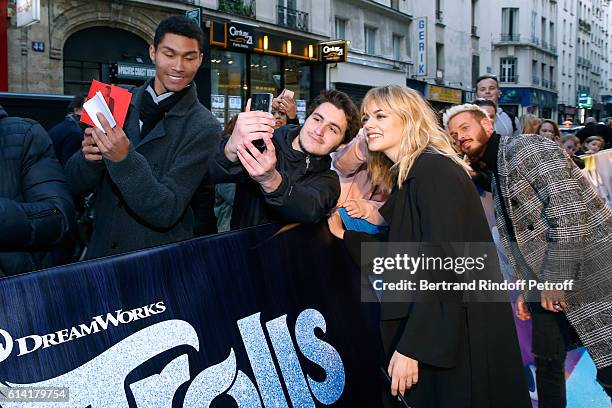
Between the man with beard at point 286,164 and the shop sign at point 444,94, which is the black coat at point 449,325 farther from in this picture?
the shop sign at point 444,94

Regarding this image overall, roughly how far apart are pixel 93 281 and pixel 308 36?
18.2 meters

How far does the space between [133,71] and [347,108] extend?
1178 cm

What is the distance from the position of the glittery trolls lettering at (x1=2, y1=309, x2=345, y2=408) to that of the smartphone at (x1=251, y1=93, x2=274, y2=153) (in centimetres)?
69

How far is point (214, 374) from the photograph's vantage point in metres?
2.06

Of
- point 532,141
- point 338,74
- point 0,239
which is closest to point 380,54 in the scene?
point 338,74

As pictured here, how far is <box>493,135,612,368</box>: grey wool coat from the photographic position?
2.88 m

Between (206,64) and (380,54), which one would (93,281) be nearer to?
(206,64)

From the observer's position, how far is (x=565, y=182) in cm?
287

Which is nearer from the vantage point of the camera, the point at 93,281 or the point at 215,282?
the point at 93,281

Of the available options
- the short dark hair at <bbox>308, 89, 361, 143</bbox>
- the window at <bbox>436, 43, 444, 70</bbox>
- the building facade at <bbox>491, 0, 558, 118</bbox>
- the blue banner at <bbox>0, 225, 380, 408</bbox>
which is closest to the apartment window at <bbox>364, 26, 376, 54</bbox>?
the window at <bbox>436, 43, 444, 70</bbox>

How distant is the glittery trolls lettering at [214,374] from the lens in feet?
5.82

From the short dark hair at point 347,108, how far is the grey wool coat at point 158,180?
603 millimetres

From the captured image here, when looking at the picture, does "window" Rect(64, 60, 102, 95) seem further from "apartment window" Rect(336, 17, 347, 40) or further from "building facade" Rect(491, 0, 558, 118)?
"building facade" Rect(491, 0, 558, 118)

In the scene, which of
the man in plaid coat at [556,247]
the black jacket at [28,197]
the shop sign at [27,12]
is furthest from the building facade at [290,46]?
the man in plaid coat at [556,247]
